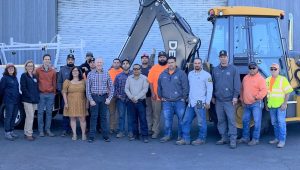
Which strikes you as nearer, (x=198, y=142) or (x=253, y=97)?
(x=253, y=97)

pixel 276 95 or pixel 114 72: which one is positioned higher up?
pixel 114 72

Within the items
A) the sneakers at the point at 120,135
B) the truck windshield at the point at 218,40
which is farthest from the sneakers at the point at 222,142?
the sneakers at the point at 120,135

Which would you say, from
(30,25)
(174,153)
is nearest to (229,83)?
(174,153)

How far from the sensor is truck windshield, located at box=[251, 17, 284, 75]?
10.3 metres

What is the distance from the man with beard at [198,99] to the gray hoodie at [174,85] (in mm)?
129

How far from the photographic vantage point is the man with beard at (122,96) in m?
10.7

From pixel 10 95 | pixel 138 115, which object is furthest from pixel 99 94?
pixel 10 95

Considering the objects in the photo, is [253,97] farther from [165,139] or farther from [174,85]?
[165,139]

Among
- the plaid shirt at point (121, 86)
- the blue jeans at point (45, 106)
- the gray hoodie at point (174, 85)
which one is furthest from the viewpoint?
the blue jeans at point (45, 106)

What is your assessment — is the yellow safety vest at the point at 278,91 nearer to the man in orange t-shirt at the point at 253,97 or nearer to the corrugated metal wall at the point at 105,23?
the man in orange t-shirt at the point at 253,97

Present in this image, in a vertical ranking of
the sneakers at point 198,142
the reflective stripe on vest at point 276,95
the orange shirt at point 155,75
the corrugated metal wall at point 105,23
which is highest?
the corrugated metal wall at point 105,23

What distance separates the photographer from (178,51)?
1087 cm

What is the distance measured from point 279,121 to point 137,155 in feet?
9.45

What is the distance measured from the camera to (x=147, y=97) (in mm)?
10906
